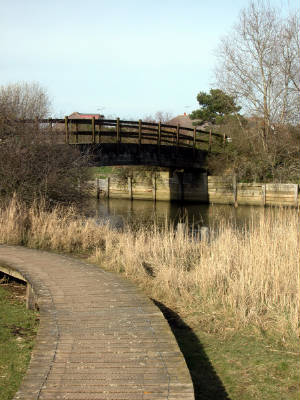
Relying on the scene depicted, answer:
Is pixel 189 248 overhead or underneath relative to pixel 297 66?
underneath

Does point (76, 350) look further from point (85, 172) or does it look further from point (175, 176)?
point (175, 176)

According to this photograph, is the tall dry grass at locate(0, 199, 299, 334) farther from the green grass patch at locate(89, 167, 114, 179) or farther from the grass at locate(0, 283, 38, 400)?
the green grass patch at locate(89, 167, 114, 179)

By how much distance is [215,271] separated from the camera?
821 cm

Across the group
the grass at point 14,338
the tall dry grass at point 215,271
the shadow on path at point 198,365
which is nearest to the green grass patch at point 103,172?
the tall dry grass at point 215,271

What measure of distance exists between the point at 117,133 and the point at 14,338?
2085 cm

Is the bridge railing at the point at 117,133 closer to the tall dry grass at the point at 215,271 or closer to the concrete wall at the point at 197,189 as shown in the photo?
the concrete wall at the point at 197,189

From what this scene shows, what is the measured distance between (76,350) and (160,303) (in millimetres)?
2923

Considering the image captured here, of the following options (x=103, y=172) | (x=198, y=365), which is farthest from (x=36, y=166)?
(x=103, y=172)

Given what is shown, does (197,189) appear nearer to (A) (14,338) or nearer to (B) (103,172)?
(B) (103,172)

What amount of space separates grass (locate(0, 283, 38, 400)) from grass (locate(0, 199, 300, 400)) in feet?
6.03

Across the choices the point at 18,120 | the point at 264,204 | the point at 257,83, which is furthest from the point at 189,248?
the point at 257,83

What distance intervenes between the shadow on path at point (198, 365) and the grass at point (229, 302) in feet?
0.03

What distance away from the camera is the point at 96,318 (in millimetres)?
6211

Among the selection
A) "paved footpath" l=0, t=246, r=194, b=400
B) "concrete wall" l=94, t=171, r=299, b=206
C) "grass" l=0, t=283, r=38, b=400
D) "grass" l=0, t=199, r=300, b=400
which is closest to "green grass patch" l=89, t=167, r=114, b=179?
"concrete wall" l=94, t=171, r=299, b=206
